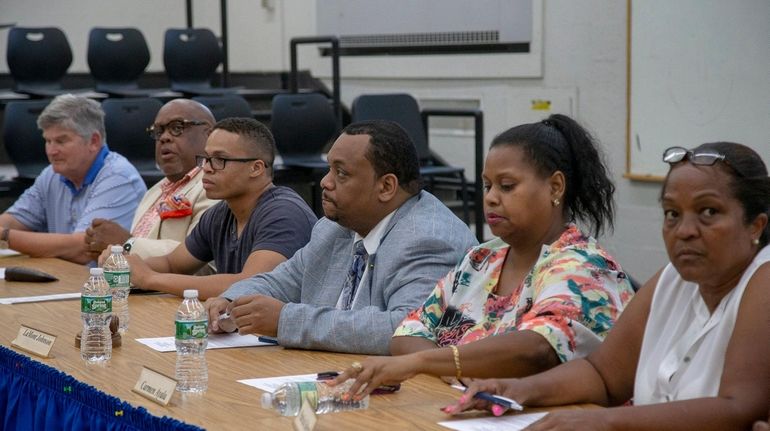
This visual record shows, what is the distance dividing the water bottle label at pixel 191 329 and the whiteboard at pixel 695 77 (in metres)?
4.50

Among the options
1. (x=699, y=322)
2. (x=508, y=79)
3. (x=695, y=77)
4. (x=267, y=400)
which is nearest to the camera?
(x=699, y=322)

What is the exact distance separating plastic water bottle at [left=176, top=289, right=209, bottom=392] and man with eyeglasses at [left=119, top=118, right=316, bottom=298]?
970mm

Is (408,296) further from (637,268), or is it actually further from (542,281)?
(637,268)

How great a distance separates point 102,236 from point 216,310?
1395 millimetres

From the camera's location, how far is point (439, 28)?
27.8 ft

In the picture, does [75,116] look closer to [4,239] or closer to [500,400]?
[4,239]

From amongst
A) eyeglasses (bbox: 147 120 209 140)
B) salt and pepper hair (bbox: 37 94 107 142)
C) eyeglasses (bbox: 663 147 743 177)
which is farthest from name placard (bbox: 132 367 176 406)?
salt and pepper hair (bbox: 37 94 107 142)

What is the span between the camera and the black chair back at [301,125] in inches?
289

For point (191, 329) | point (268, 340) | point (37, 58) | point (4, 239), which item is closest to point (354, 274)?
point (268, 340)

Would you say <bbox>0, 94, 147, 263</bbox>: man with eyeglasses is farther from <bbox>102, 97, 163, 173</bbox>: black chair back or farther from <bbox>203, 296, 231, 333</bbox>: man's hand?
<bbox>203, 296, 231, 333</bbox>: man's hand

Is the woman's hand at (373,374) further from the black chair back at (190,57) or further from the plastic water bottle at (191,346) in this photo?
the black chair back at (190,57)

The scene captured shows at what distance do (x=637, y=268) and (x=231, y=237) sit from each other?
3791mm

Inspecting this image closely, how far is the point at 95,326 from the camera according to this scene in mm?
2773

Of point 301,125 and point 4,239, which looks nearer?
point 4,239
